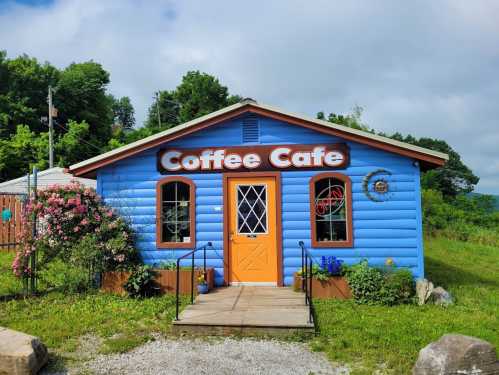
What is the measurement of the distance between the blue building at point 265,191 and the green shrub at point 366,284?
1.77 feet

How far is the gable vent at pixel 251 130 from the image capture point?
26.8 feet

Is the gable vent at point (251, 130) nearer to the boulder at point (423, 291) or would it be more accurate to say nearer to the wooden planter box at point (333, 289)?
the wooden planter box at point (333, 289)

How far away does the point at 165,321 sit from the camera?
601 centimetres

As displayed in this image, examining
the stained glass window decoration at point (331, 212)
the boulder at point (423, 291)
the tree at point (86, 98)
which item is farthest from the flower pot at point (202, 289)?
the tree at point (86, 98)

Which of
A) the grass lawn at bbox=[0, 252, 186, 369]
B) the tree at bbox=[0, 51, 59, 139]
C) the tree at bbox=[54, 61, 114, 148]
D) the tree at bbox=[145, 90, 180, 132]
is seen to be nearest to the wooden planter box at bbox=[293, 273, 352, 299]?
the grass lawn at bbox=[0, 252, 186, 369]

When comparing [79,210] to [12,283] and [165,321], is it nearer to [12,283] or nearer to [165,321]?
[12,283]

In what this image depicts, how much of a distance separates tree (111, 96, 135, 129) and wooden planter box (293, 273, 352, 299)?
188 feet

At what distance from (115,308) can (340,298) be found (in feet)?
13.7

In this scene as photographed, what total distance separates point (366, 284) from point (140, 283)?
14.3ft

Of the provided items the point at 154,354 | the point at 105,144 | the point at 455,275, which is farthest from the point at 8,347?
the point at 105,144

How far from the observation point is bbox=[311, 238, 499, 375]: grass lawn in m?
4.58

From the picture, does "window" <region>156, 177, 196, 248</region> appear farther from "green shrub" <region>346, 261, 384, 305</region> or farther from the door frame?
"green shrub" <region>346, 261, 384, 305</region>

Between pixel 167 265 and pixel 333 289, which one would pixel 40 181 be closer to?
pixel 167 265

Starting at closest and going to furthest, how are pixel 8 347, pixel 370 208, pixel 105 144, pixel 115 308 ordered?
pixel 8 347
pixel 115 308
pixel 370 208
pixel 105 144
